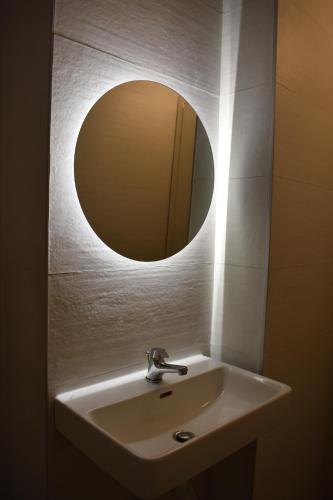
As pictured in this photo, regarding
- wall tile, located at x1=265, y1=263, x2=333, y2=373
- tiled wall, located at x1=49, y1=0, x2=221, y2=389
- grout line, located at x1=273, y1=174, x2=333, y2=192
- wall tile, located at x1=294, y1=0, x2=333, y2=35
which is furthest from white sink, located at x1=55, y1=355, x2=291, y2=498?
wall tile, located at x1=294, y1=0, x2=333, y2=35

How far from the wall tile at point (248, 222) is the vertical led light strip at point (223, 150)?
0.03 metres

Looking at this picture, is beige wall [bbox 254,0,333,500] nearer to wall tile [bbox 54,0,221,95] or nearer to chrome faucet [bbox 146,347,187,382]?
wall tile [bbox 54,0,221,95]

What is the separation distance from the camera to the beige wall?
1.42 m

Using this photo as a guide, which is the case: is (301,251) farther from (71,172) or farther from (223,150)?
(71,172)

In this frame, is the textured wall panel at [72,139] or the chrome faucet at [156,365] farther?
the chrome faucet at [156,365]

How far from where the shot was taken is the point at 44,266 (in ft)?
3.48

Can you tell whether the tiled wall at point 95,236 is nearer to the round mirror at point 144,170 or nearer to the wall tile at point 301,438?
the round mirror at point 144,170

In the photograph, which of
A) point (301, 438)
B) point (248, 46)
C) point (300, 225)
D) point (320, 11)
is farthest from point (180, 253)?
point (320, 11)

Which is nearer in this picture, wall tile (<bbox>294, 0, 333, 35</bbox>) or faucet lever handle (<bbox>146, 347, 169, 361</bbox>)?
faucet lever handle (<bbox>146, 347, 169, 361</bbox>)

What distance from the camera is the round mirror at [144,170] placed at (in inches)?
45.3

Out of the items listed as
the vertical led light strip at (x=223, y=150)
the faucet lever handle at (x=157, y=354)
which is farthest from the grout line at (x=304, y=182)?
the faucet lever handle at (x=157, y=354)

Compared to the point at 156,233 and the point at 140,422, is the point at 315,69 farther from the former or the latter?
the point at 140,422

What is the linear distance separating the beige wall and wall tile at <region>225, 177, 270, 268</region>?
0.13 ft

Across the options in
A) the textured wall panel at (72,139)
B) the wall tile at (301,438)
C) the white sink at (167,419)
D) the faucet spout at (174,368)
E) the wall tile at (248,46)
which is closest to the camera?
the white sink at (167,419)
